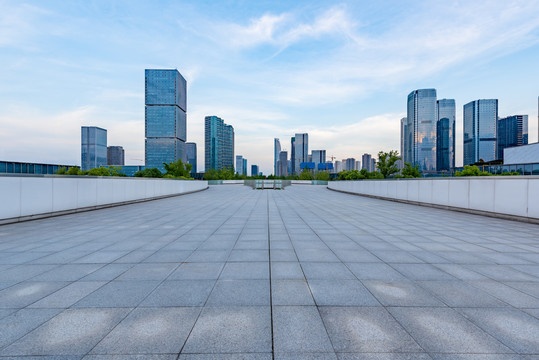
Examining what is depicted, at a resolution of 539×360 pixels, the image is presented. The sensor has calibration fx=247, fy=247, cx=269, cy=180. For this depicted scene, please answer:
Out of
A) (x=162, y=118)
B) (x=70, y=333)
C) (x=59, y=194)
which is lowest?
(x=70, y=333)

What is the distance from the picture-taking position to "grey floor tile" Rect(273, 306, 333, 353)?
231 cm

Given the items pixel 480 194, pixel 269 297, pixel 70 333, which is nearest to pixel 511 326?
pixel 269 297

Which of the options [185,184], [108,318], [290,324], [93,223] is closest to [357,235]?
[290,324]

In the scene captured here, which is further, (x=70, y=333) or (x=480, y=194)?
(x=480, y=194)

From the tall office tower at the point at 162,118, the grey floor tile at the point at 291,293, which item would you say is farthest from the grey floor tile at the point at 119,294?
the tall office tower at the point at 162,118

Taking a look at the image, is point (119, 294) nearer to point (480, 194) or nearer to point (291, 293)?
point (291, 293)

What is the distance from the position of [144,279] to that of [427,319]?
388 cm

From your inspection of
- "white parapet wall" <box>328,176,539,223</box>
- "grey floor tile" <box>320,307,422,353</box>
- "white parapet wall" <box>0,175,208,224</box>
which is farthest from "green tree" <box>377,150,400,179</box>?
"grey floor tile" <box>320,307,422,353</box>

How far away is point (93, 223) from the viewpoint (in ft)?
27.7

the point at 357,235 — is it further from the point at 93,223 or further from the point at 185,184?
the point at 185,184

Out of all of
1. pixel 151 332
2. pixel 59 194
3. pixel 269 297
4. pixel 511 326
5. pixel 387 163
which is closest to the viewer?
pixel 151 332

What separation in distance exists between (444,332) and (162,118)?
190m

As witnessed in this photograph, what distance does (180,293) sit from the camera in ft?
11.1

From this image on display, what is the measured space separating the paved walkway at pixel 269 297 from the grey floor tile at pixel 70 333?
0.01 m
